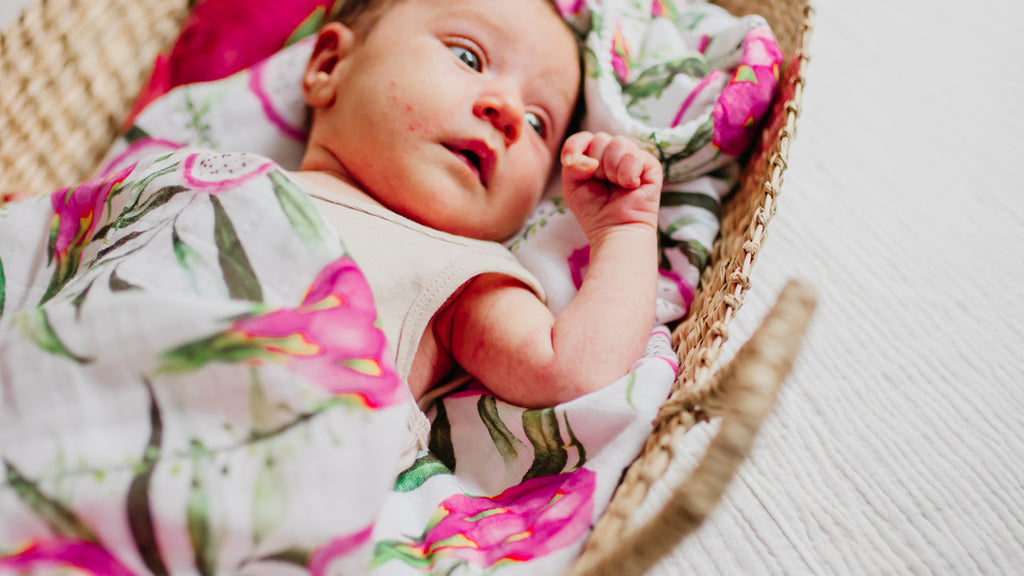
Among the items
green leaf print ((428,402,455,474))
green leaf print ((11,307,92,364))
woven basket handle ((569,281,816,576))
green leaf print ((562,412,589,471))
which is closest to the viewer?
woven basket handle ((569,281,816,576))

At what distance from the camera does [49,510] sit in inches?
16.6

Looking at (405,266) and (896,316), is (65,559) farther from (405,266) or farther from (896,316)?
(896,316)

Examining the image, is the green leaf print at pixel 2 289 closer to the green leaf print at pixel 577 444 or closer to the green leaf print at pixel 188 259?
the green leaf print at pixel 188 259

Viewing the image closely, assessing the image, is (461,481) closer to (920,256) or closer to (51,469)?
(51,469)

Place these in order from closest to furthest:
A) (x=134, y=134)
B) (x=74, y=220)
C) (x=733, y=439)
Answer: (x=733, y=439)
(x=74, y=220)
(x=134, y=134)

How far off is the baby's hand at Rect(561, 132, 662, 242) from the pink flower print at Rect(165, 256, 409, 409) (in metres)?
0.31

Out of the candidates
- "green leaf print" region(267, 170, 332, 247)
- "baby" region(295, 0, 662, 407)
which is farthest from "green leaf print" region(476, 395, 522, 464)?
"green leaf print" region(267, 170, 332, 247)

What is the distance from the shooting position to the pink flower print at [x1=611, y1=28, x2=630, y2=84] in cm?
89

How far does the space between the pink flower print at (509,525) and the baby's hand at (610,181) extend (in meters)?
0.27

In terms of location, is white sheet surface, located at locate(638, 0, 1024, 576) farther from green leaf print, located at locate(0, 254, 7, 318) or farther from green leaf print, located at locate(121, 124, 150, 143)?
green leaf print, located at locate(121, 124, 150, 143)

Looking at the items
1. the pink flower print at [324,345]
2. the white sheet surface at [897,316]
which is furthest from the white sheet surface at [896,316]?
the pink flower print at [324,345]

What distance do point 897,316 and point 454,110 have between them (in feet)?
2.01

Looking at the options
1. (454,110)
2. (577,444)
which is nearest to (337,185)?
(454,110)

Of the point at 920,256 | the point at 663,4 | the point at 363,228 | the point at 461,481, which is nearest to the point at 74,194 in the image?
the point at 363,228
